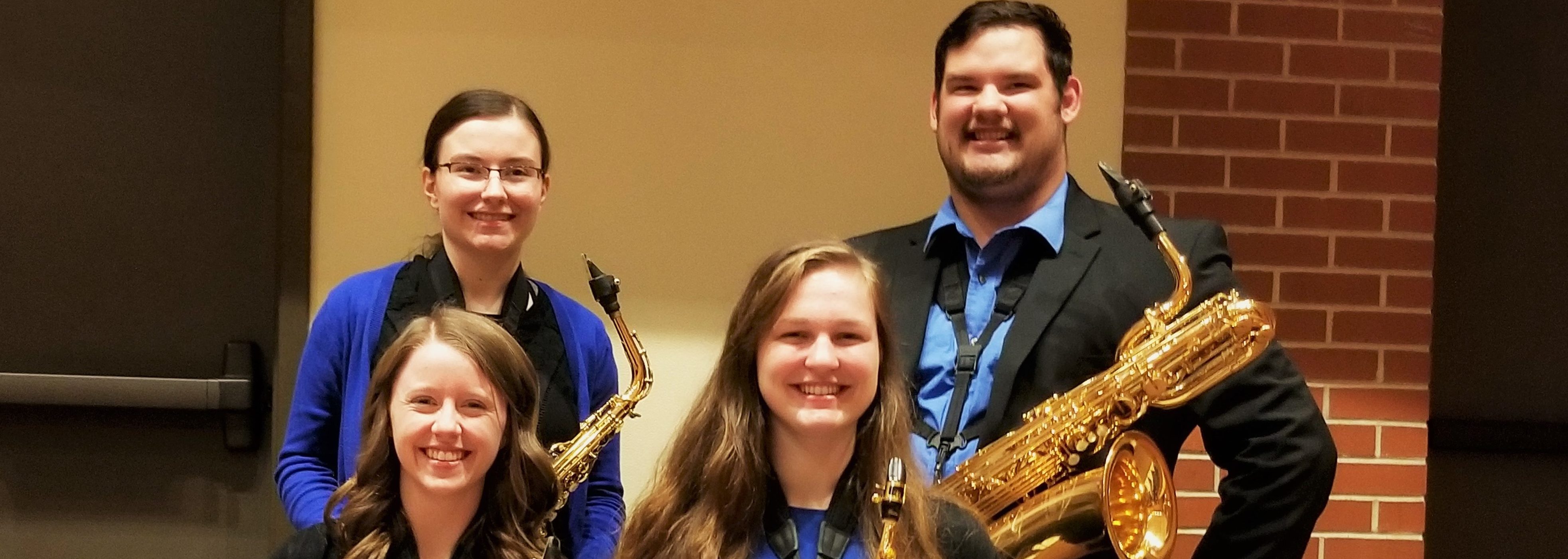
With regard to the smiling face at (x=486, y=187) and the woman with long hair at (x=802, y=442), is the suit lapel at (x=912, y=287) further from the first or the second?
the smiling face at (x=486, y=187)

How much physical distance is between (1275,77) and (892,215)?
103 cm

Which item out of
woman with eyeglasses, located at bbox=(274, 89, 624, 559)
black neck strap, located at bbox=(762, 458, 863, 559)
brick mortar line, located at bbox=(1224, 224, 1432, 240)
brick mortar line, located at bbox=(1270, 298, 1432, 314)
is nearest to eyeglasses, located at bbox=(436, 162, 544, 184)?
woman with eyeglasses, located at bbox=(274, 89, 624, 559)

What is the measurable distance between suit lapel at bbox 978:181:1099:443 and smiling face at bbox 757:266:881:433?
521mm

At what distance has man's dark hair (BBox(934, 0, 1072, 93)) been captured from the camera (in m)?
2.43

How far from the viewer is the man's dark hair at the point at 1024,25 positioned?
2430 millimetres

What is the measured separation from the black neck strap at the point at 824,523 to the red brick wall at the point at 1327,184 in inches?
62.0

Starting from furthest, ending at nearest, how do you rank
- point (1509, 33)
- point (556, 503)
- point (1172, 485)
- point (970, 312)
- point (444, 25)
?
point (1509, 33) → point (444, 25) → point (970, 312) → point (1172, 485) → point (556, 503)

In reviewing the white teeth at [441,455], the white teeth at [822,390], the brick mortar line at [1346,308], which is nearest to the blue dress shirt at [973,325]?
the white teeth at [822,390]

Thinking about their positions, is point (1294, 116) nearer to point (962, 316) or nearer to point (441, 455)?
point (962, 316)

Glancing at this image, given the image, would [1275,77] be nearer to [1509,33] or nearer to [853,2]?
[1509,33]

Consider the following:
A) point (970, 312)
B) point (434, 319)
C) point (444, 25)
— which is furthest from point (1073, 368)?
point (444, 25)

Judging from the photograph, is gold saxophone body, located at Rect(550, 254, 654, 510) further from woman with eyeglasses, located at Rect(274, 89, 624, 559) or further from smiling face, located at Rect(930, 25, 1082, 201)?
smiling face, located at Rect(930, 25, 1082, 201)

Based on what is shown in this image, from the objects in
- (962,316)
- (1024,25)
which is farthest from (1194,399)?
(1024,25)

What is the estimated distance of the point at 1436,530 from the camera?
11.3 ft
